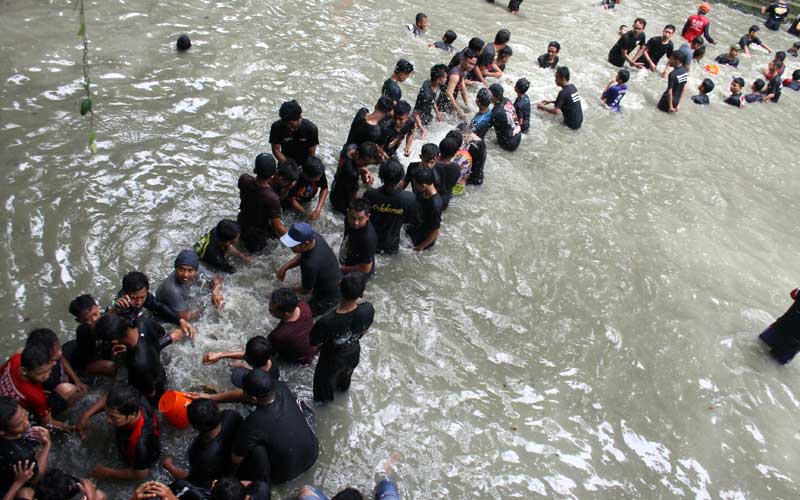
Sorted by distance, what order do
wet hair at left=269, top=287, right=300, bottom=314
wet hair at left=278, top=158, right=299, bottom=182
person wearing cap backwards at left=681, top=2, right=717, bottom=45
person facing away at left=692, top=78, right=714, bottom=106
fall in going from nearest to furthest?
wet hair at left=269, top=287, right=300, bottom=314, wet hair at left=278, top=158, right=299, bottom=182, person facing away at left=692, top=78, right=714, bottom=106, person wearing cap backwards at left=681, top=2, right=717, bottom=45

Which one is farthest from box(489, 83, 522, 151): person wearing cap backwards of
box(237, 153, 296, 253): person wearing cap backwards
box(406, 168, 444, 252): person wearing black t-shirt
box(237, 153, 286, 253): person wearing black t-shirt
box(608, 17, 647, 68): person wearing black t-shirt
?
box(608, 17, 647, 68): person wearing black t-shirt

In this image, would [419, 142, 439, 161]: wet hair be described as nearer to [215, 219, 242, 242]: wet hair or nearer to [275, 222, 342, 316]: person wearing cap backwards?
[275, 222, 342, 316]: person wearing cap backwards

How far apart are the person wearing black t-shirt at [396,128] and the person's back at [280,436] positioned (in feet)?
13.4

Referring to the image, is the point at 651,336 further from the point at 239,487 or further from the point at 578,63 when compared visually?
the point at 578,63

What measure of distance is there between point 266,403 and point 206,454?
535 mm

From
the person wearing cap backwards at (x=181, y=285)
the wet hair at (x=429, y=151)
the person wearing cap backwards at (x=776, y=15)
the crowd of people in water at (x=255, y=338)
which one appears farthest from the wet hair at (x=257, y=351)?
the person wearing cap backwards at (x=776, y=15)

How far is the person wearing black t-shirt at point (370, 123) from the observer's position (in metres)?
6.75

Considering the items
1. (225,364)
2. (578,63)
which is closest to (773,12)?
(578,63)

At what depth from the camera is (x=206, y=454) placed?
382cm

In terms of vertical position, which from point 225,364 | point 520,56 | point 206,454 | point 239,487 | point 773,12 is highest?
point 773,12

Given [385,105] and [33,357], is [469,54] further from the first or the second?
[33,357]

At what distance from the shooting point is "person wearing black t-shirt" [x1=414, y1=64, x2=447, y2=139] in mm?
8268

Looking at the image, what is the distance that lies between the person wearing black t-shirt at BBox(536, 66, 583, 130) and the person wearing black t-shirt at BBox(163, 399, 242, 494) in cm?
809

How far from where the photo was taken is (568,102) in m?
9.80
